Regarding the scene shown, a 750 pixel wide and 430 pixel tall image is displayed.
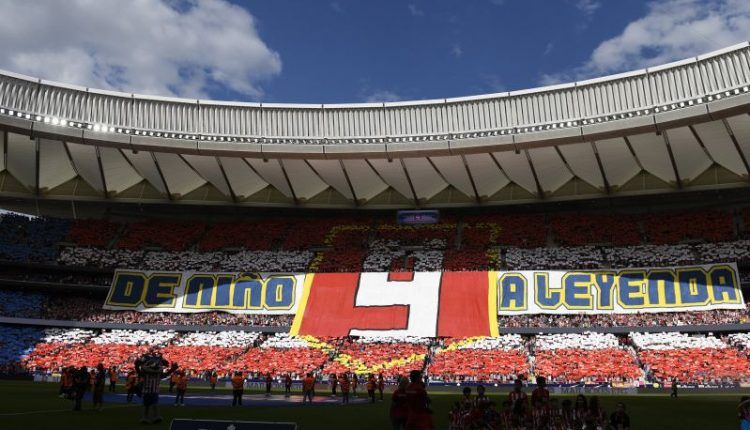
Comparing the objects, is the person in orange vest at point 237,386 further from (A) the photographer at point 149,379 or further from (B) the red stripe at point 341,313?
(B) the red stripe at point 341,313

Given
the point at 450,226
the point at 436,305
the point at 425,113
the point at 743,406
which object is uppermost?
the point at 425,113

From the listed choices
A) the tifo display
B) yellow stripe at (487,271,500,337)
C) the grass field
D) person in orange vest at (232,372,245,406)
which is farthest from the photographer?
yellow stripe at (487,271,500,337)

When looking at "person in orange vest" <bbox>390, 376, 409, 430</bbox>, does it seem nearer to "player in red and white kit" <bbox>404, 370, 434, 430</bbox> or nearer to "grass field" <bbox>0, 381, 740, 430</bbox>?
"player in red and white kit" <bbox>404, 370, 434, 430</bbox>

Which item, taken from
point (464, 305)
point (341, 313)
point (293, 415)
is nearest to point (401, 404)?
point (293, 415)

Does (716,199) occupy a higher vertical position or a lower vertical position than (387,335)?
higher

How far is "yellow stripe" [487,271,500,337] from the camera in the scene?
37.3m

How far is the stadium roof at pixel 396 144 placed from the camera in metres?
33.7

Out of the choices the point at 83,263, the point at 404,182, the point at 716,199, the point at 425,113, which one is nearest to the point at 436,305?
the point at 404,182

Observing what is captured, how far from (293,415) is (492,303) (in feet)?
81.2

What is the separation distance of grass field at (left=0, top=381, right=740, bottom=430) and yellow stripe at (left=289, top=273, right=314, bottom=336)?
19527 mm

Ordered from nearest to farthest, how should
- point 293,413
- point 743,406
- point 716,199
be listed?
point 743,406 → point 293,413 → point 716,199

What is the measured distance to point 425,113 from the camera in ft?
131

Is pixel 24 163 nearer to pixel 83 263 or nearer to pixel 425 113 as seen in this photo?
pixel 83 263

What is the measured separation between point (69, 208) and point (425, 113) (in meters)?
30.4
